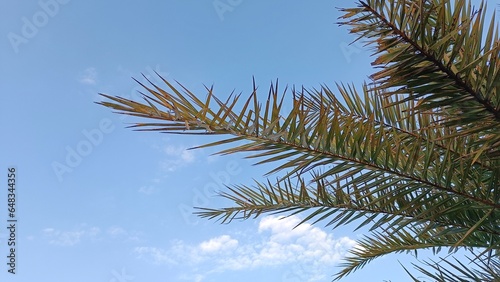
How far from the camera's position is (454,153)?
1.43 meters

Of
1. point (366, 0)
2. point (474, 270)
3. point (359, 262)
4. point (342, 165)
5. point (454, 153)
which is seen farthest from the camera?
point (359, 262)

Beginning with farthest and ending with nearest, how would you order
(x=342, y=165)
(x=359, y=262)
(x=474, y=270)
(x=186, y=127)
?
(x=359, y=262)
(x=474, y=270)
(x=342, y=165)
(x=186, y=127)

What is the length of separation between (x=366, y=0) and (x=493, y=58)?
306 mm

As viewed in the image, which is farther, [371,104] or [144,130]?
[371,104]

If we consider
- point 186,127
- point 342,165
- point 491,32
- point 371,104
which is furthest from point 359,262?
point 186,127

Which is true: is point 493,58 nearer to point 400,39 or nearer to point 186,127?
point 400,39

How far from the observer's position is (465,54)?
41.3 inches

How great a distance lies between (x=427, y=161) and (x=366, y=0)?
1.49 ft

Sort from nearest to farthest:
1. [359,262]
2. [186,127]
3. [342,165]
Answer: [186,127], [342,165], [359,262]

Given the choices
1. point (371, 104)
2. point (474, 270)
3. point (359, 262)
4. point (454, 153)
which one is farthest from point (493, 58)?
point (359, 262)

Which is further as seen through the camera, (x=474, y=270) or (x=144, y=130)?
(x=474, y=270)

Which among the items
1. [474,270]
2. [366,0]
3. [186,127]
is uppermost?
[366,0]

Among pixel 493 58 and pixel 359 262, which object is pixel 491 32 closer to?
pixel 493 58

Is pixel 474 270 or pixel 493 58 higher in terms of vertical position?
pixel 493 58
